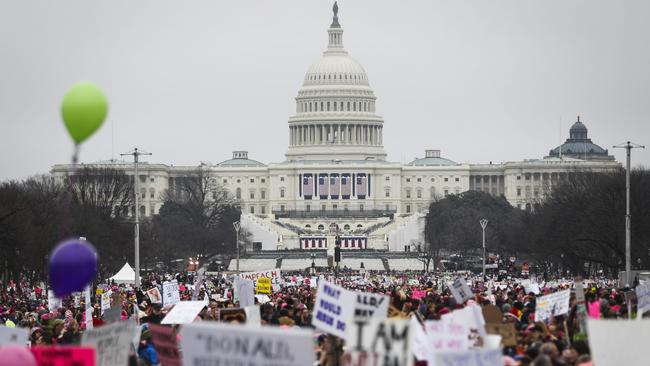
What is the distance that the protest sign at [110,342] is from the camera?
1627 centimetres

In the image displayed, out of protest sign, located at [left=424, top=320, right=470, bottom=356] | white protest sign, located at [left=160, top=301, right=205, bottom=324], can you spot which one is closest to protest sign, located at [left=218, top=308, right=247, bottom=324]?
white protest sign, located at [left=160, top=301, right=205, bottom=324]

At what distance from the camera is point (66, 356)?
14.1 meters

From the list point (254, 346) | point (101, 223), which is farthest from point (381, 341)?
point (101, 223)

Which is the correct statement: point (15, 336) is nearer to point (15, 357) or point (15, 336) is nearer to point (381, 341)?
point (15, 357)

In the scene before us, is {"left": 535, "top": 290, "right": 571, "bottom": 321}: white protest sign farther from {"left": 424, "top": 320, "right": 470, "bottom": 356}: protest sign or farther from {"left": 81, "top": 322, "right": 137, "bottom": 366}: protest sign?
{"left": 81, "top": 322, "right": 137, "bottom": 366}: protest sign

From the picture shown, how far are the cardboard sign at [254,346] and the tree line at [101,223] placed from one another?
42025 millimetres

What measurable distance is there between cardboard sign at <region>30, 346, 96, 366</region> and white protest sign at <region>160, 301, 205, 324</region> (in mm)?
10258

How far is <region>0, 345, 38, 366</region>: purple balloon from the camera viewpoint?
12.9 meters

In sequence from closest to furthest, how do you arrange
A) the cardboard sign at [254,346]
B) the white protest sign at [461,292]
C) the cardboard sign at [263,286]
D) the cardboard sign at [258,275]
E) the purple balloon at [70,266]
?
1. the cardboard sign at [254,346]
2. the purple balloon at [70,266]
3. the white protest sign at [461,292]
4. the cardboard sign at [263,286]
5. the cardboard sign at [258,275]

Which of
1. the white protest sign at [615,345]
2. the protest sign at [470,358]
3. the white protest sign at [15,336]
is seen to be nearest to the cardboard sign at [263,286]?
the white protest sign at [15,336]

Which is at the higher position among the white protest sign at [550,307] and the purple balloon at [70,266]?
the purple balloon at [70,266]

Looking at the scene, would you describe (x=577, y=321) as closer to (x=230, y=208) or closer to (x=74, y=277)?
(x=74, y=277)

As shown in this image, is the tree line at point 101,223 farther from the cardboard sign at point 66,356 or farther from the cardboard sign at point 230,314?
the cardboard sign at point 66,356

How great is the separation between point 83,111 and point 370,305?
17.1 feet
